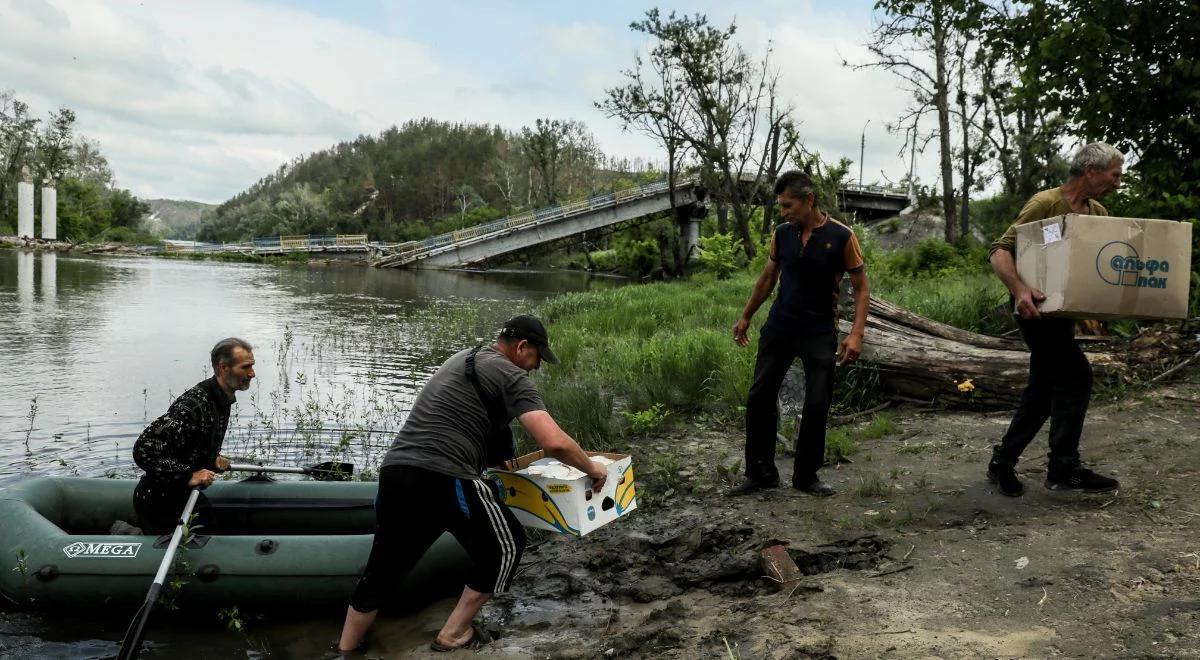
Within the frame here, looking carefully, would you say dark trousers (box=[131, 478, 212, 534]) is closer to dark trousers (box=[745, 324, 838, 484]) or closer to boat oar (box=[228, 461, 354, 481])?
boat oar (box=[228, 461, 354, 481])

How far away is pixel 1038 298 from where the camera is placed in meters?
4.77

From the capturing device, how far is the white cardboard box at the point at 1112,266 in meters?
4.55

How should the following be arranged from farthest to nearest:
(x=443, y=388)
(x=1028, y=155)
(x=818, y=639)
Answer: (x=1028, y=155) < (x=443, y=388) < (x=818, y=639)

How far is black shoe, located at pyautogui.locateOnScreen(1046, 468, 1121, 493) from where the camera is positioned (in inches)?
198

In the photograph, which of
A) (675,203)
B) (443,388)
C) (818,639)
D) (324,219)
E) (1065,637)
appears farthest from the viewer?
(324,219)

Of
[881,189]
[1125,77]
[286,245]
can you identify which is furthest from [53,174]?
[1125,77]

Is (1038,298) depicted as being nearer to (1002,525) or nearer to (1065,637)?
(1002,525)

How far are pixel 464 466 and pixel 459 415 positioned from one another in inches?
9.3

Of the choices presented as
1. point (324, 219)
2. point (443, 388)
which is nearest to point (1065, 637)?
point (443, 388)

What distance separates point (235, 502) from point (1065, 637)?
15.3 ft

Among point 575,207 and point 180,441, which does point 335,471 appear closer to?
point 180,441

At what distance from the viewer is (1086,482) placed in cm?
504

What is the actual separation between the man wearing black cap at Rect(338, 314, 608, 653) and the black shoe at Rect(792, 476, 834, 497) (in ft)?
6.22

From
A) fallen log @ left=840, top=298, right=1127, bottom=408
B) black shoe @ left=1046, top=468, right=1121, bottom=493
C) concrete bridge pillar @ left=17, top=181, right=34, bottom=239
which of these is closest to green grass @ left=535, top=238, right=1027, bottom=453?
fallen log @ left=840, top=298, right=1127, bottom=408
